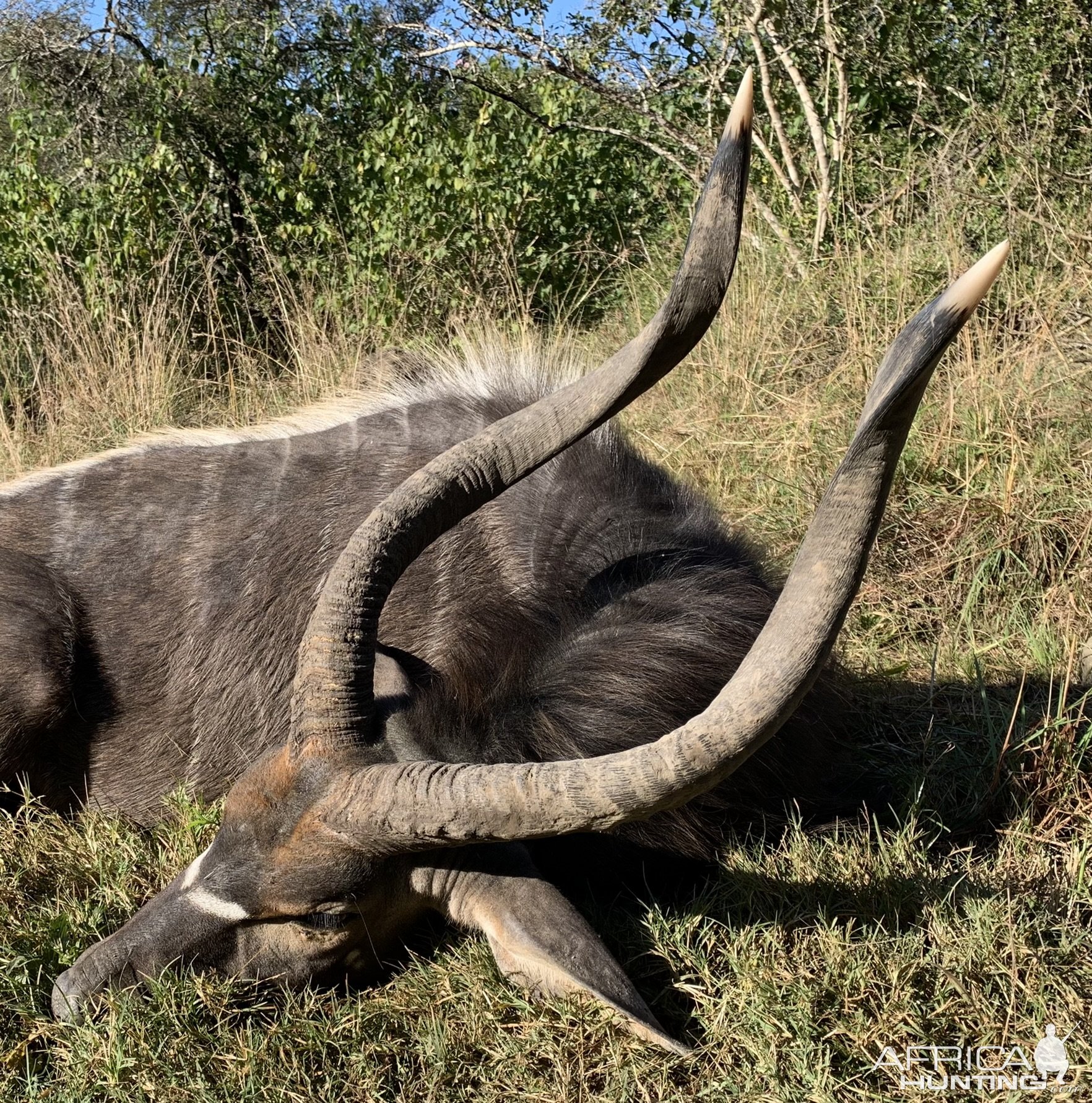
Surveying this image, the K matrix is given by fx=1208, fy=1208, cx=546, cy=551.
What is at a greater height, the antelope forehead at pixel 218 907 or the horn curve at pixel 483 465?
the horn curve at pixel 483 465

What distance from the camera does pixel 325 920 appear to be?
8.14 feet

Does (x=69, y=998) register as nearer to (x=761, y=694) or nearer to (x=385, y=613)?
(x=385, y=613)

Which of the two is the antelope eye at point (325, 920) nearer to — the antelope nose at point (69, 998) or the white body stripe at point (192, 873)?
the white body stripe at point (192, 873)

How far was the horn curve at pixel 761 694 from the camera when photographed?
6.29 ft

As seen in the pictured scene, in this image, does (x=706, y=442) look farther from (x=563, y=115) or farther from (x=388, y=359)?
(x=563, y=115)

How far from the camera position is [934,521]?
4551 millimetres

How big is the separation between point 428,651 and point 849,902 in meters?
1.20

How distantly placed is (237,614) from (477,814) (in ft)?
5.43

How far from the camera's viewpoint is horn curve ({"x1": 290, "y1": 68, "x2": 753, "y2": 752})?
2232mm

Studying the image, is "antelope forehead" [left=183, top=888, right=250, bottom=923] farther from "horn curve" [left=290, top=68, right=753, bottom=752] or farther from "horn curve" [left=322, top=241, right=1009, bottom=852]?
"horn curve" [left=322, top=241, right=1009, bottom=852]

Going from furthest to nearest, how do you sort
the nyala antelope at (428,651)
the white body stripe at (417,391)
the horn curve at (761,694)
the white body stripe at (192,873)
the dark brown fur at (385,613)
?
the white body stripe at (417,391) → the dark brown fur at (385,613) → the white body stripe at (192,873) → the nyala antelope at (428,651) → the horn curve at (761,694)

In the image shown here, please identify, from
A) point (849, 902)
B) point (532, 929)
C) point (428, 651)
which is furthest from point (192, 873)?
point (849, 902)

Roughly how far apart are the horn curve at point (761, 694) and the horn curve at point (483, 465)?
0.29 m

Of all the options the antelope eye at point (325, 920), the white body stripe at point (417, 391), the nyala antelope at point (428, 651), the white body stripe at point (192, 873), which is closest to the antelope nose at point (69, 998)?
the nyala antelope at point (428, 651)
